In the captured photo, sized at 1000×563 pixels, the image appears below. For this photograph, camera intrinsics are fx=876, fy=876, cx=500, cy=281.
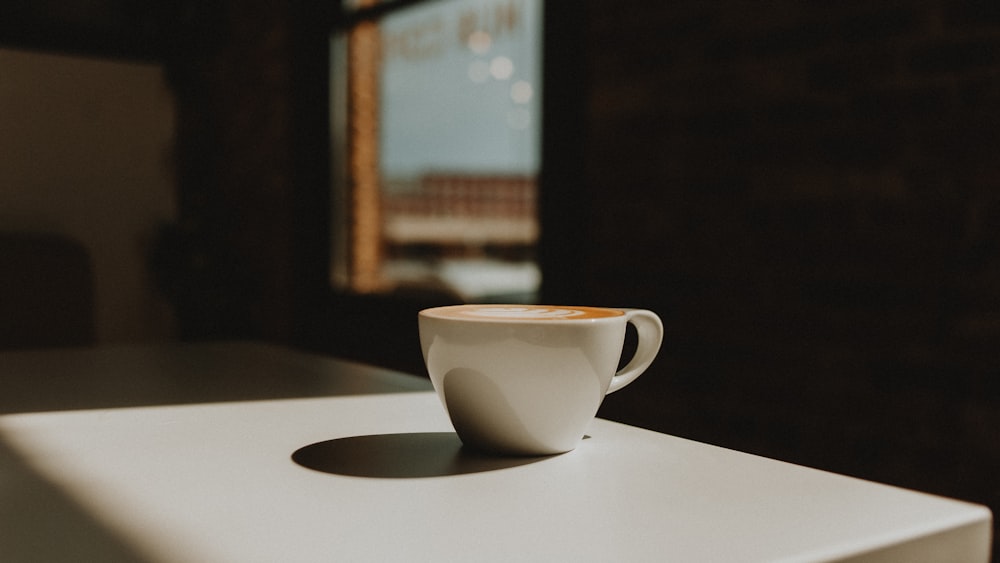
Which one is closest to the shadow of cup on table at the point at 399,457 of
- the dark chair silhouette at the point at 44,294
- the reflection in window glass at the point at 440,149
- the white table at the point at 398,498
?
the white table at the point at 398,498

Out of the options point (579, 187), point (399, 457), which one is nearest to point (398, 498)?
point (399, 457)

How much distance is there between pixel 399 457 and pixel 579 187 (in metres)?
1.67

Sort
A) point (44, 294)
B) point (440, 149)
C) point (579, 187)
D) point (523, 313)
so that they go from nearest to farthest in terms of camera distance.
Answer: point (523, 313), point (44, 294), point (579, 187), point (440, 149)

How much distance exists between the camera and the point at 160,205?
355 cm

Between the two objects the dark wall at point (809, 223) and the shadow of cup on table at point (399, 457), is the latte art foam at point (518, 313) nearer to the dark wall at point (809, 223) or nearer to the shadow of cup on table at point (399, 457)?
the shadow of cup on table at point (399, 457)

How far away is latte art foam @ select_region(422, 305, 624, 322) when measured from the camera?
21.6 inches

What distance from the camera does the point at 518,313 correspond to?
59 centimetres

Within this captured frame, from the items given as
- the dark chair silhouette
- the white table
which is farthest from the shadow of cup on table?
the dark chair silhouette

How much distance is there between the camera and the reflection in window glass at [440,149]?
2.46 metres

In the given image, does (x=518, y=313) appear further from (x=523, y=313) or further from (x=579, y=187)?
(x=579, y=187)

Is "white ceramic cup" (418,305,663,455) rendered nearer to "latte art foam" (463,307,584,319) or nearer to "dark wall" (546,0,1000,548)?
"latte art foam" (463,307,584,319)

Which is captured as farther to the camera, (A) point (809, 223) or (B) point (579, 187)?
(B) point (579, 187)

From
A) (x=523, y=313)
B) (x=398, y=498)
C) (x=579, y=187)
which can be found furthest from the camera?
(x=579, y=187)

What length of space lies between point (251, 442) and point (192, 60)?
3625 mm
